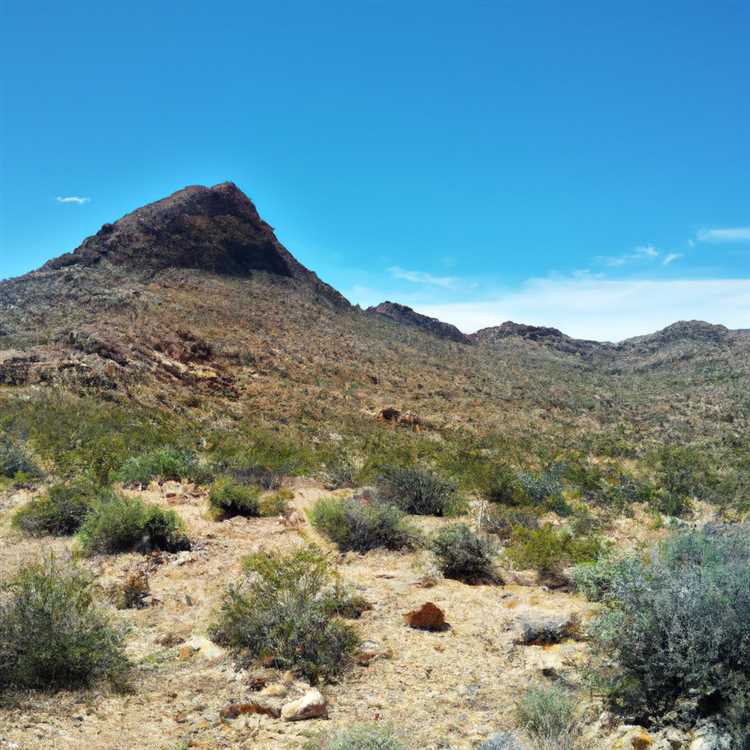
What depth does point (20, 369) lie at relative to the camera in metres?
23.6

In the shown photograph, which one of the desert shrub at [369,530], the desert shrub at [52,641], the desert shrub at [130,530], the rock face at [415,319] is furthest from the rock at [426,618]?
the rock face at [415,319]

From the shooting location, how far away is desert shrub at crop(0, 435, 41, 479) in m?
12.7

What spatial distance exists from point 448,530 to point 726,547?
3948 mm

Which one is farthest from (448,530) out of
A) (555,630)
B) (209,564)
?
(209,564)

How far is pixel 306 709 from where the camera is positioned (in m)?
4.32

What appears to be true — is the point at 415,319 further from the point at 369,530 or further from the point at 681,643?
the point at 681,643

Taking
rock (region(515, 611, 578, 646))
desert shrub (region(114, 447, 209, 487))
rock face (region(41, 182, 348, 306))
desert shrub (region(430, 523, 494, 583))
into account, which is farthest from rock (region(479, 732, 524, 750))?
rock face (region(41, 182, 348, 306))

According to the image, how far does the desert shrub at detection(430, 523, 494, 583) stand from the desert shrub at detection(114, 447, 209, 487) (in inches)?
281

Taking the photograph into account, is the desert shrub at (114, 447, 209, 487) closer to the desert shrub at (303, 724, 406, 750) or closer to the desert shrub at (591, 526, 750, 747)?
the desert shrub at (303, 724, 406, 750)

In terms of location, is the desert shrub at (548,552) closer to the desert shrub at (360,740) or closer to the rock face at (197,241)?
the desert shrub at (360,740)

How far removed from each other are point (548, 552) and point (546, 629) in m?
2.84

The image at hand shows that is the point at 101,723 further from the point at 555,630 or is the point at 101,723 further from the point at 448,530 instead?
the point at 448,530

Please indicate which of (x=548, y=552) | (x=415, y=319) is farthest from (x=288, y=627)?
(x=415, y=319)

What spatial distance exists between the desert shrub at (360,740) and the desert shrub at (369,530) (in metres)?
5.10
